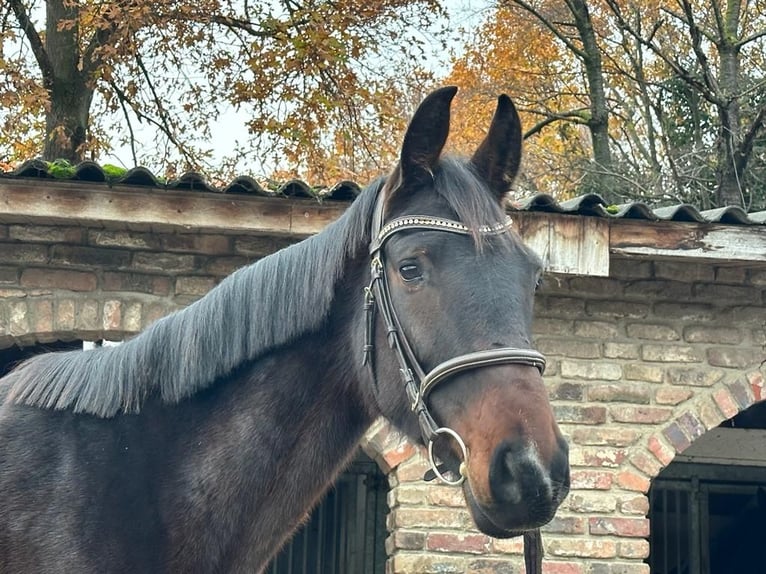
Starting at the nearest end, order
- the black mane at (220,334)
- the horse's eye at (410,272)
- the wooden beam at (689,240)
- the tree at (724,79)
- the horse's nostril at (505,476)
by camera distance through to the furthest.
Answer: the horse's nostril at (505,476) < the horse's eye at (410,272) < the black mane at (220,334) < the wooden beam at (689,240) < the tree at (724,79)

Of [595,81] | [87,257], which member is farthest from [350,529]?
[595,81]

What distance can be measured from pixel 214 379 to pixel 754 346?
14.9ft

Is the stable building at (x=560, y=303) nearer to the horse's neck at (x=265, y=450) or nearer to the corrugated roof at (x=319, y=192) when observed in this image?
the corrugated roof at (x=319, y=192)

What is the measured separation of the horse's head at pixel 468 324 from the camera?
6.52 ft

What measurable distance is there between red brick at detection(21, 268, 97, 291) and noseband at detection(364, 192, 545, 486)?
3.62m

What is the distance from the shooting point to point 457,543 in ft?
18.2

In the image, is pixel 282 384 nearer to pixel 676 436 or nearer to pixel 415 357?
pixel 415 357

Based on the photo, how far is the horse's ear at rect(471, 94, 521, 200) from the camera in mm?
2523

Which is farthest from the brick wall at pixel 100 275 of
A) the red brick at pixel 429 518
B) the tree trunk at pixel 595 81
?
the tree trunk at pixel 595 81

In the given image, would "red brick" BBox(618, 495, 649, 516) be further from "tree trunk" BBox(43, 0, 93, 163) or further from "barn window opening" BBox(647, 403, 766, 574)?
"tree trunk" BBox(43, 0, 93, 163)

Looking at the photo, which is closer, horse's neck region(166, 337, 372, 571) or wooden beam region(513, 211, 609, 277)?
horse's neck region(166, 337, 372, 571)

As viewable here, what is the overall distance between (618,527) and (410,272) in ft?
12.8

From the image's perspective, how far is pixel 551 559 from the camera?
566cm

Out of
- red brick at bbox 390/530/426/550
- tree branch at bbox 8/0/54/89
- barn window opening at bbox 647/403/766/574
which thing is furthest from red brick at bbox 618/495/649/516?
tree branch at bbox 8/0/54/89
